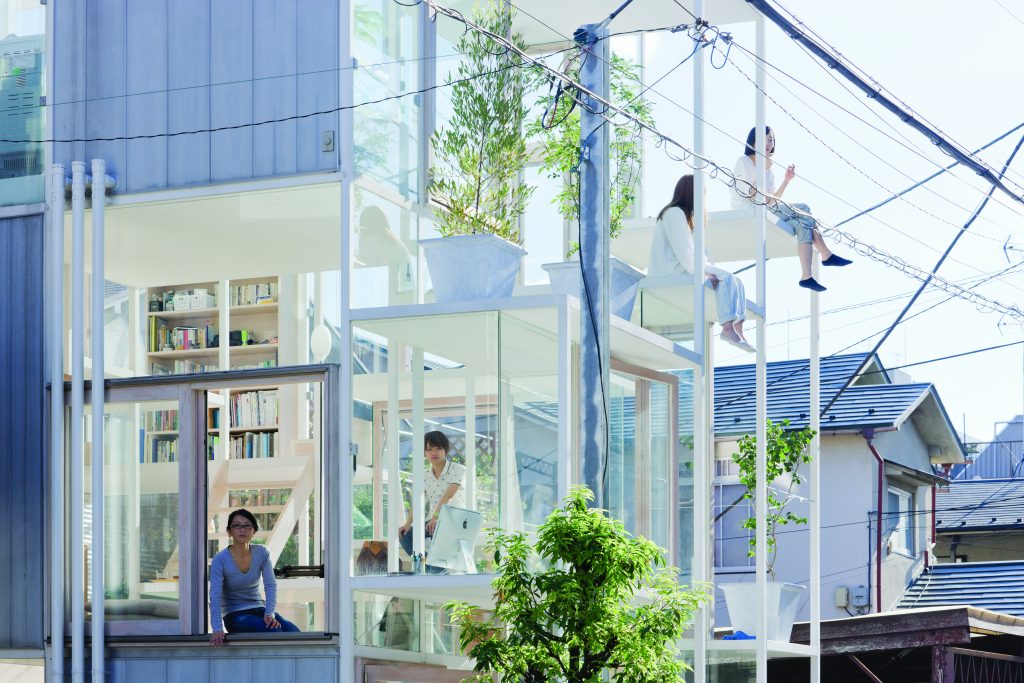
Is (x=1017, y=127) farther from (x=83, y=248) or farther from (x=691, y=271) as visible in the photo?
(x=83, y=248)

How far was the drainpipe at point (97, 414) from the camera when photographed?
1314 cm

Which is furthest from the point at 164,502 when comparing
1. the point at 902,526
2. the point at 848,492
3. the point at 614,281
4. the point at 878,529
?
the point at 902,526

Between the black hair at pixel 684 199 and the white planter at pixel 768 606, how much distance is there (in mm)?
3233

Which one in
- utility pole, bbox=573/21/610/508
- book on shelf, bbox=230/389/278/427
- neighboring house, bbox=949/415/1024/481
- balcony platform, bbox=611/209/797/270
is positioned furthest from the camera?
neighboring house, bbox=949/415/1024/481

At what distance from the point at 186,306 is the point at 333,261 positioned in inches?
169

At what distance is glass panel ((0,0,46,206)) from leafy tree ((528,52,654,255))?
157 inches

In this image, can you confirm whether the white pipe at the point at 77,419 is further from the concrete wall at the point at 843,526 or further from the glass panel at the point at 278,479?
the concrete wall at the point at 843,526

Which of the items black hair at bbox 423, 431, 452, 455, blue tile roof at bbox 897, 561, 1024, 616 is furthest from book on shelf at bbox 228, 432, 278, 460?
blue tile roof at bbox 897, 561, 1024, 616

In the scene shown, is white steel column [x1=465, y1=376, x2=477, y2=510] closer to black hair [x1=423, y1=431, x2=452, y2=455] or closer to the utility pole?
black hair [x1=423, y1=431, x2=452, y2=455]

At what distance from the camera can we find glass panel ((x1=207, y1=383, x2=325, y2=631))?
47.4ft

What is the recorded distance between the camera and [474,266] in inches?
500

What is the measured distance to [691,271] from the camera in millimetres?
14711

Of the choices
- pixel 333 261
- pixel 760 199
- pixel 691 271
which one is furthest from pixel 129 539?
pixel 760 199

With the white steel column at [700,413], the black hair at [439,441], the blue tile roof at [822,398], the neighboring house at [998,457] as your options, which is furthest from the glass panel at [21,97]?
the neighboring house at [998,457]
